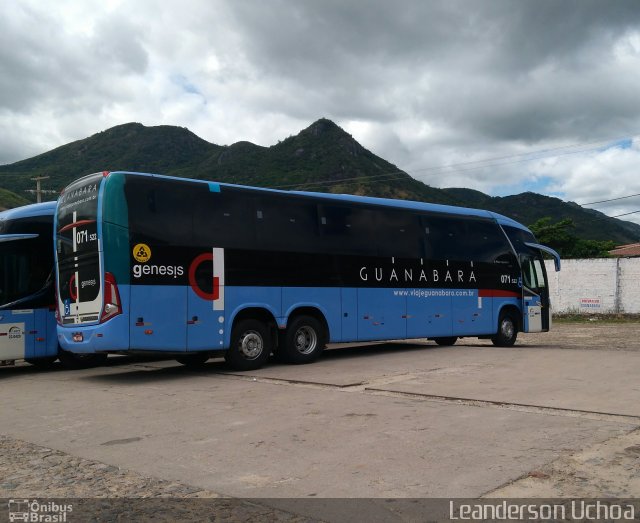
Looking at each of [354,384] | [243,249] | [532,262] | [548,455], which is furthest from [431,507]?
[532,262]

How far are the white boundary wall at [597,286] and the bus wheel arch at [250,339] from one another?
25.0 meters

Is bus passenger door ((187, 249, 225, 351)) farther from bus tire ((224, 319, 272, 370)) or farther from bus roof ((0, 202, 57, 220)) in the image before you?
bus roof ((0, 202, 57, 220))

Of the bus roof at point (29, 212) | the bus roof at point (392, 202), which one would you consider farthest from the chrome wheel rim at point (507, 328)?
the bus roof at point (29, 212)

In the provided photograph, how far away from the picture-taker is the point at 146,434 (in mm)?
6855

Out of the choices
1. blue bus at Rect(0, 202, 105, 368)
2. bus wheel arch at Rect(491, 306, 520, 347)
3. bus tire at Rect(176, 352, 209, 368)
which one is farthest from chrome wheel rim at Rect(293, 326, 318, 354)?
bus wheel arch at Rect(491, 306, 520, 347)

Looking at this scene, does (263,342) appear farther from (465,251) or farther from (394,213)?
(465,251)

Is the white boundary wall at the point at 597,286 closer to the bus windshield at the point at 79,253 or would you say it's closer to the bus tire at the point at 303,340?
the bus tire at the point at 303,340

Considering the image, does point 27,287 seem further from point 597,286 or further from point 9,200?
point 9,200

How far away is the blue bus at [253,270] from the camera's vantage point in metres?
10.6

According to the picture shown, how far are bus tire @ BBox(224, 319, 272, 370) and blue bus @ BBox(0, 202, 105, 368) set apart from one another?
3.93 m

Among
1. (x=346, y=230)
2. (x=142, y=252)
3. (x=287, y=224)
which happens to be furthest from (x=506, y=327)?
(x=142, y=252)

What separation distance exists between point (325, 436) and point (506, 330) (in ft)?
41.3

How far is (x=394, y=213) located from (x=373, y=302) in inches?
89.7

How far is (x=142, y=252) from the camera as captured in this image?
1062 cm
